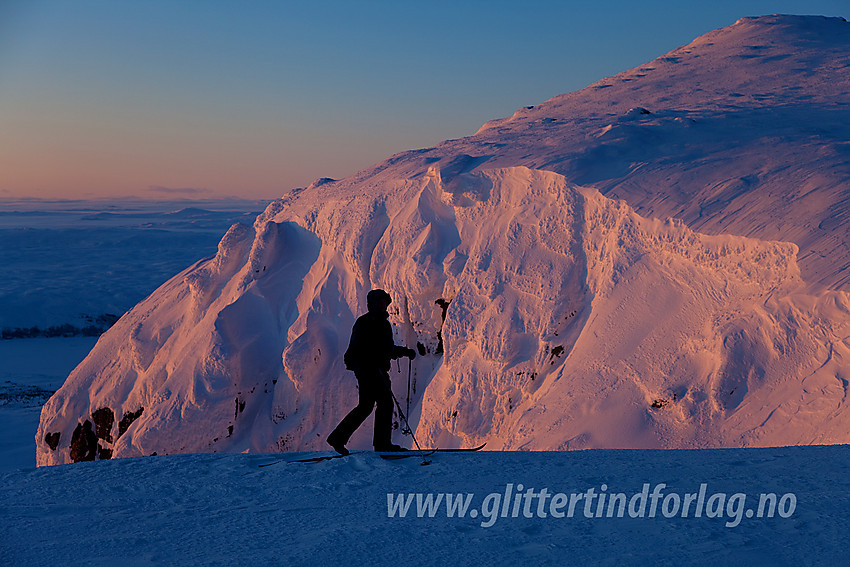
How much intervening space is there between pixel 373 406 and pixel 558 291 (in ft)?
14.3

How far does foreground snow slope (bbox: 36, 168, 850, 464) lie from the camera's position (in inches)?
279

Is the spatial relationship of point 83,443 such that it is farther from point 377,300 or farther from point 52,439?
point 377,300

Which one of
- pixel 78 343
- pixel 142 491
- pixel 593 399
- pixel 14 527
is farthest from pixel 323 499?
pixel 78 343

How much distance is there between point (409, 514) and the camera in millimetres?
4176

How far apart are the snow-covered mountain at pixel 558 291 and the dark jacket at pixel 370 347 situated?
2.68m

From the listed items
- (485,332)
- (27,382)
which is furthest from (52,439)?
(27,382)

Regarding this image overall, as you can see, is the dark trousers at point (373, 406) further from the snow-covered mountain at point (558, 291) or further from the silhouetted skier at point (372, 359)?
the snow-covered mountain at point (558, 291)

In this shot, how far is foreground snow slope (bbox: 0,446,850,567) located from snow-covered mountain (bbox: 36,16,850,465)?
88.0 inches

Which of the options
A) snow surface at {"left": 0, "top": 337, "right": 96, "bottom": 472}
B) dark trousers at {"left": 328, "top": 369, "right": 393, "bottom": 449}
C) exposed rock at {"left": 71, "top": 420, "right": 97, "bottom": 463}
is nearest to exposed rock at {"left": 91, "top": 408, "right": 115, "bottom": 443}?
exposed rock at {"left": 71, "top": 420, "right": 97, "bottom": 463}

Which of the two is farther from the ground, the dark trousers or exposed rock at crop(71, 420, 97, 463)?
the dark trousers

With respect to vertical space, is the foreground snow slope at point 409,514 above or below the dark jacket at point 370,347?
below

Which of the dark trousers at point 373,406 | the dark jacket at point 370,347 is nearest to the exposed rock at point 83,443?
the dark trousers at point 373,406

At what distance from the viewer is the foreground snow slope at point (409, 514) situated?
358cm

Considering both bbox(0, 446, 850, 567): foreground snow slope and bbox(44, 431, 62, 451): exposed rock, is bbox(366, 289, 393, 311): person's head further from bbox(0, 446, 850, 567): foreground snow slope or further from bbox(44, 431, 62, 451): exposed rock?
bbox(44, 431, 62, 451): exposed rock
